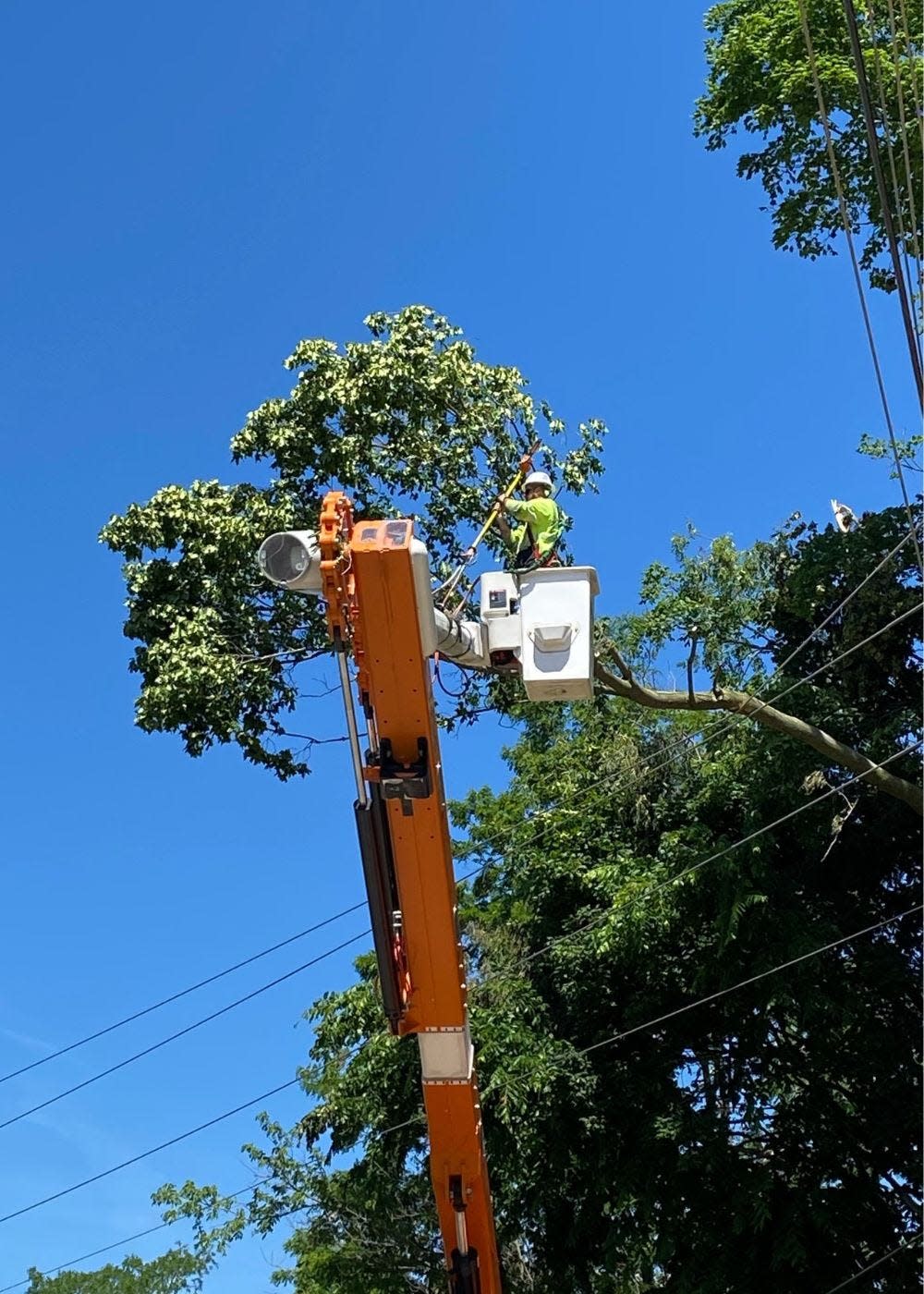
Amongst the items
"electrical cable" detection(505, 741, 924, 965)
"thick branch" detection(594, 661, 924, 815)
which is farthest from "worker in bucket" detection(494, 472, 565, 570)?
"electrical cable" detection(505, 741, 924, 965)

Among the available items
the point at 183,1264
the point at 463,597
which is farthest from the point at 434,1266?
the point at 183,1264

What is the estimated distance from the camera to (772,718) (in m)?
10.7

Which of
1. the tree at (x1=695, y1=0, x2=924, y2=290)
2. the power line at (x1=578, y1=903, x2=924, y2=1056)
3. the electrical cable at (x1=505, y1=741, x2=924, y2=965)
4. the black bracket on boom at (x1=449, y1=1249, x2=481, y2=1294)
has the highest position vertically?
the tree at (x1=695, y1=0, x2=924, y2=290)

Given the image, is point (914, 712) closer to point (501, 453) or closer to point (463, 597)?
point (501, 453)

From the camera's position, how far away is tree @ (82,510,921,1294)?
11.7 m

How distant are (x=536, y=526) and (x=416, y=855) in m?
1.71

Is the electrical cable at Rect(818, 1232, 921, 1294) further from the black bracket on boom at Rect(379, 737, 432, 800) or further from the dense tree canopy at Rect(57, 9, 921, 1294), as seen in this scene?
the black bracket on boom at Rect(379, 737, 432, 800)

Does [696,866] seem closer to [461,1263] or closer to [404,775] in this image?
[461,1263]

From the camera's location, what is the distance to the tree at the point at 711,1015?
11742 millimetres

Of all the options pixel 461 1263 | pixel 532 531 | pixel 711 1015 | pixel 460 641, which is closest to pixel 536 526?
pixel 532 531

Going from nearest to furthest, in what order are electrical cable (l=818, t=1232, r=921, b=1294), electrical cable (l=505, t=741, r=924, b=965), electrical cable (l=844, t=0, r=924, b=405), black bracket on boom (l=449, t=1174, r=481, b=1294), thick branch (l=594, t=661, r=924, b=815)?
electrical cable (l=844, t=0, r=924, b=405), black bracket on boom (l=449, t=1174, r=481, b=1294), thick branch (l=594, t=661, r=924, b=815), electrical cable (l=818, t=1232, r=921, b=1294), electrical cable (l=505, t=741, r=924, b=965)

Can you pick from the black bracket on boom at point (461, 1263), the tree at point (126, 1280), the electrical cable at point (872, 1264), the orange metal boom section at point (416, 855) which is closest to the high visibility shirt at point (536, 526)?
the orange metal boom section at point (416, 855)

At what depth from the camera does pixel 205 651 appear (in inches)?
419

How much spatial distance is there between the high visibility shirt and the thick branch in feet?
10.5
